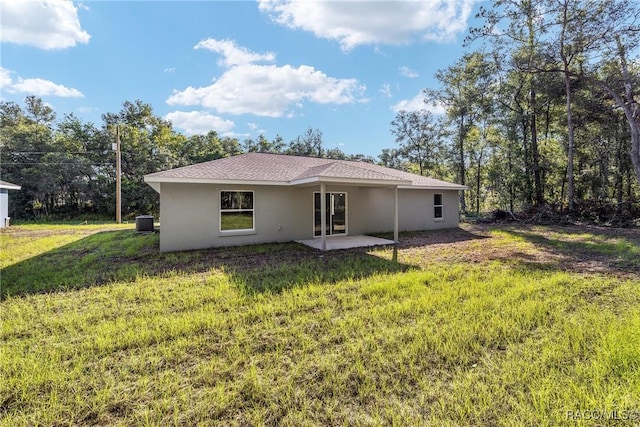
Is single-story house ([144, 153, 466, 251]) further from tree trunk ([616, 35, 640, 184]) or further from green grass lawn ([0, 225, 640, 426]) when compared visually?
tree trunk ([616, 35, 640, 184])

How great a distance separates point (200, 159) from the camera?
27938mm

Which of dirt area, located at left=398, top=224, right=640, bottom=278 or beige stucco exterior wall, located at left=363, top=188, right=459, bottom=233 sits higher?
beige stucco exterior wall, located at left=363, top=188, right=459, bottom=233

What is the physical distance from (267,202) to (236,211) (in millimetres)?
1063

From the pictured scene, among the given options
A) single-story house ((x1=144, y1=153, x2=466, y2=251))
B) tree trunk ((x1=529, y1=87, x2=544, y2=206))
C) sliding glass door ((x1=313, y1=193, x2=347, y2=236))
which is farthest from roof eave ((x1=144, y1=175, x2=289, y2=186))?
tree trunk ((x1=529, y1=87, x2=544, y2=206))

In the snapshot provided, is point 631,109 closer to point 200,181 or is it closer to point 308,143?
point 200,181

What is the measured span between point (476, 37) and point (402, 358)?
56.7ft

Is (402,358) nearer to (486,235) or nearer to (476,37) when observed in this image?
(486,235)

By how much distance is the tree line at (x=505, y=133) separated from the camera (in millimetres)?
14375

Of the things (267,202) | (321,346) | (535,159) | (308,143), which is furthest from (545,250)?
(308,143)

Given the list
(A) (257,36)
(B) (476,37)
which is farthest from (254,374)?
(B) (476,37)

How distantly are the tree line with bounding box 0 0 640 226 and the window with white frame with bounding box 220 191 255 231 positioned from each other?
46.3 feet

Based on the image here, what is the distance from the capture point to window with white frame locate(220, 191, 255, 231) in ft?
29.8

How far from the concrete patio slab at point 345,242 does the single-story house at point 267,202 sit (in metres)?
0.33

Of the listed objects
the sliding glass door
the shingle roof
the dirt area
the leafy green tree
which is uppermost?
the leafy green tree
